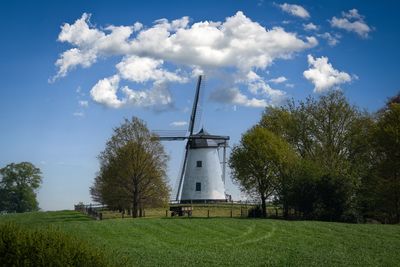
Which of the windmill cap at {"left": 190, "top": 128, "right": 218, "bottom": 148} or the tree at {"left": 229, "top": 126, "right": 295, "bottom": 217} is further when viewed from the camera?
the windmill cap at {"left": 190, "top": 128, "right": 218, "bottom": 148}

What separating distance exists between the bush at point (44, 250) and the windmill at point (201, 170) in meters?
62.2

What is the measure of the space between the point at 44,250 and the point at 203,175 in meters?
63.7

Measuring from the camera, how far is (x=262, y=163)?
5519 centimetres

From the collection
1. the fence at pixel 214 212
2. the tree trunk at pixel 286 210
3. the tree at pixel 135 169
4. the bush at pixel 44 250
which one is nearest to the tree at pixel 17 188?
the fence at pixel 214 212

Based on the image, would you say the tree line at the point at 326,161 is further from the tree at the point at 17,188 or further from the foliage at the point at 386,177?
the tree at the point at 17,188

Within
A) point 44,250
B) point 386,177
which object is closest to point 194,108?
point 386,177

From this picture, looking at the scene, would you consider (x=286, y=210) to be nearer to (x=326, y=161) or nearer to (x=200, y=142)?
(x=326, y=161)

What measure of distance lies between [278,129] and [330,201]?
15.0m

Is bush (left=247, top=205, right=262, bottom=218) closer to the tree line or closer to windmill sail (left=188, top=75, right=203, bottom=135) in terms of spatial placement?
the tree line

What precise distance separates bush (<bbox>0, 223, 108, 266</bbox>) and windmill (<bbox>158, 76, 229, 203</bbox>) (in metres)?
62.2

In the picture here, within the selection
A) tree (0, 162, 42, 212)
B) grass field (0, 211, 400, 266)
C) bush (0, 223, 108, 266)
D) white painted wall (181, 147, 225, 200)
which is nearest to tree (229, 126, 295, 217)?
grass field (0, 211, 400, 266)

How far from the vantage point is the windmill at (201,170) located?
250ft

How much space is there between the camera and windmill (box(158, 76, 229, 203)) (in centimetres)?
7606

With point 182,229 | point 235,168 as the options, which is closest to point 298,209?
point 235,168
